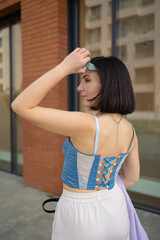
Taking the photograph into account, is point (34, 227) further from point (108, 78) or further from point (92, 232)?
point (108, 78)

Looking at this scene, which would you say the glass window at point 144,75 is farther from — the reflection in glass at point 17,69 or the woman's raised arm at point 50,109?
the reflection in glass at point 17,69

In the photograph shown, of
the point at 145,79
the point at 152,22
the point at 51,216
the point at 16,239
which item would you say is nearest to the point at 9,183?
the point at 51,216

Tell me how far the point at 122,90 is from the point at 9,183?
4523 millimetres

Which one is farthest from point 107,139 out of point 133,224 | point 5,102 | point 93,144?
point 5,102

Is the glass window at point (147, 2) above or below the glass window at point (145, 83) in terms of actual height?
above

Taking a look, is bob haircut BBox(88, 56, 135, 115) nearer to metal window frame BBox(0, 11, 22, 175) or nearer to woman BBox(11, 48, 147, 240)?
woman BBox(11, 48, 147, 240)

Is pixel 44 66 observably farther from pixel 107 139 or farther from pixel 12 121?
pixel 107 139

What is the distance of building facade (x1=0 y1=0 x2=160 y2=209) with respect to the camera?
3666 millimetres

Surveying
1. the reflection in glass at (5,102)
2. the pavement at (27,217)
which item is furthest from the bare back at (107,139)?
the reflection in glass at (5,102)

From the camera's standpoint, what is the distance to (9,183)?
5160mm

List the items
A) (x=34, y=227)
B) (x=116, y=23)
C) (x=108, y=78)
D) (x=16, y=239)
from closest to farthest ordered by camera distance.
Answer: (x=108, y=78) → (x=16, y=239) → (x=34, y=227) → (x=116, y=23)

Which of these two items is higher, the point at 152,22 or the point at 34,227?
the point at 152,22

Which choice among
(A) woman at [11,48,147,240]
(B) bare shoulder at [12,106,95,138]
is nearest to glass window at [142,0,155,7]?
(A) woman at [11,48,147,240]

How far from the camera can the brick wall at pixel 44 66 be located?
4188 millimetres
